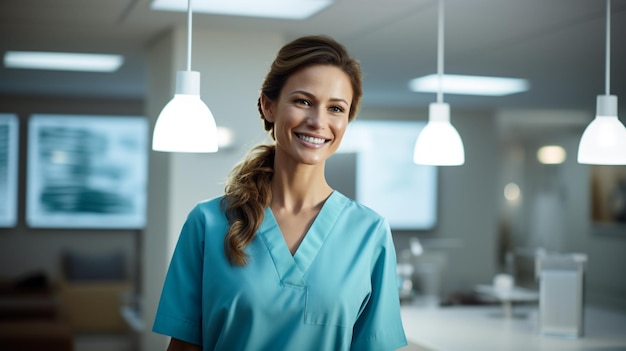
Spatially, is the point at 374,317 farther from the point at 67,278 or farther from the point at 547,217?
the point at 547,217

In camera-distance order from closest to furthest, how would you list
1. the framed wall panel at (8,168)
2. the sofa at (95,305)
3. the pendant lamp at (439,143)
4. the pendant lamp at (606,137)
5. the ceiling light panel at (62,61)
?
the pendant lamp at (606,137)
the pendant lamp at (439,143)
the ceiling light panel at (62,61)
the sofa at (95,305)
the framed wall panel at (8,168)

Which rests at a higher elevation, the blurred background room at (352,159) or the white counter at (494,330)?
the blurred background room at (352,159)

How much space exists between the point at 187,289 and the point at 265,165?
1.09 ft

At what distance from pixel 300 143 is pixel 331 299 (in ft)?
1.07

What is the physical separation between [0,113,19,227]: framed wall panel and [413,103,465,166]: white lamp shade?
689cm

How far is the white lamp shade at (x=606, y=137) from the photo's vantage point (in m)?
2.98

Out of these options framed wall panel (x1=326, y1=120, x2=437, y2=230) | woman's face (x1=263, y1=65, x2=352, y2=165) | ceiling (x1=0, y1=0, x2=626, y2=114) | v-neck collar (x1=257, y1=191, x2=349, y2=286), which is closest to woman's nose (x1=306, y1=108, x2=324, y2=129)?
woman's face (x1=263, y1=65, x2=352, y2=165)

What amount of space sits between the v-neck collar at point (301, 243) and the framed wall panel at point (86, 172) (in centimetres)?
776

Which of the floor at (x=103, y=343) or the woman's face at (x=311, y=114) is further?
the floor at (x=103, y=343)

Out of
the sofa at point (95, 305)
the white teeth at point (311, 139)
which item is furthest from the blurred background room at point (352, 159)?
the white teeth at point (311, 139)

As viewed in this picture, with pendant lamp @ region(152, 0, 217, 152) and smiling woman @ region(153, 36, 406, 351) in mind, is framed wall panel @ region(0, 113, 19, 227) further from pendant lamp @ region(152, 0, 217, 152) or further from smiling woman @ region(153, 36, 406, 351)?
smiling woman @ region(153, 36, 406, 351)

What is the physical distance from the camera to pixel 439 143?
11.0 feet

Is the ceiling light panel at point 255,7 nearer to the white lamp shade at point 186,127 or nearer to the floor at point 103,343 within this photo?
the white lamp shade at point 186,127

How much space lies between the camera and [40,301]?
21.3ft
